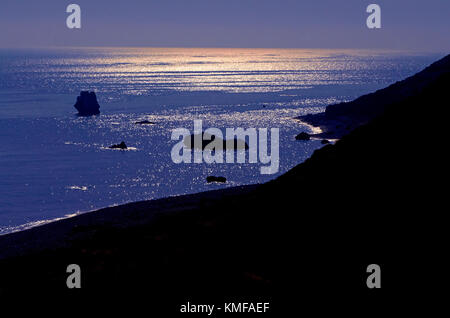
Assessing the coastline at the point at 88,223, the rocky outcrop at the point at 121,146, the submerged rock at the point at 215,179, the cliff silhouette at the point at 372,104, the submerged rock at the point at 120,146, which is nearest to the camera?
the coastline at the point at 88,223

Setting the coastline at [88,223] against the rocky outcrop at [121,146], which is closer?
the coastline at [88,223]

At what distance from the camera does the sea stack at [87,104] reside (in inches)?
4685

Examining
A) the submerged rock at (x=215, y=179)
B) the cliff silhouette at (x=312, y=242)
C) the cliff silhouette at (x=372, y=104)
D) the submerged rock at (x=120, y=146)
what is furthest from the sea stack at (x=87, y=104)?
the cliff silhouette at (x=312, y=242)

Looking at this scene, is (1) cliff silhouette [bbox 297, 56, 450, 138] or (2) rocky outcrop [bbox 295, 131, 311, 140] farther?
(1) cliff silhouette [bbox 297, 56, 450, 138]

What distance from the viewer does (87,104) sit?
4729 inches

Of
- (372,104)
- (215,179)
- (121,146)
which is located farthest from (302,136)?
(215,179)

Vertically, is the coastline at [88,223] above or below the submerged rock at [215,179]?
above

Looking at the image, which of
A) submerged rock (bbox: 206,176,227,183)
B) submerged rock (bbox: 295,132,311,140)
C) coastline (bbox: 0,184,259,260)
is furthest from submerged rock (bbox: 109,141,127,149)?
coastline (bbox: 0,184,259,260)

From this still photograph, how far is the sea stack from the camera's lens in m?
119

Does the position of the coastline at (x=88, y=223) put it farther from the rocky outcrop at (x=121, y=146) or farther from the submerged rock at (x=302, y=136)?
the submerged rock at (x=302, y=136)

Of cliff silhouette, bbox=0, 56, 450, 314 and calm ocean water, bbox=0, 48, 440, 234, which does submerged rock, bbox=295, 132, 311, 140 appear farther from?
cliff silhouette, bbox=0, 56, 450, 314

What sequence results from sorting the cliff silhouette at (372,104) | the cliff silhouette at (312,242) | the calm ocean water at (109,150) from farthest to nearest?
the cliff silhouette at (372,104), the calm ocean water at (109,150), the cliff silhouette at (312,242)

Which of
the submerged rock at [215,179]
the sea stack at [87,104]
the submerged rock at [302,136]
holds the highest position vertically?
the sea stack at [87,104]
